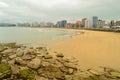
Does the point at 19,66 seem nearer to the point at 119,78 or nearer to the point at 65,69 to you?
the point at 65,69

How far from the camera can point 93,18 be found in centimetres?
19750

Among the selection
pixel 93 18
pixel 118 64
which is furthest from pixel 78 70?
pixel 93 18

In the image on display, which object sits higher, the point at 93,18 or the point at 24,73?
the point at 93,18

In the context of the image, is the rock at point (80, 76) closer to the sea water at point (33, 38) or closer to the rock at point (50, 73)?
the rock at point (50, 73)

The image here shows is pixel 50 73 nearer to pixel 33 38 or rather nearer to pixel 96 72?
pixel 96 72

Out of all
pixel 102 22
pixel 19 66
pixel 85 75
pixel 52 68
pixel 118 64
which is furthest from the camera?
pixel 102 22

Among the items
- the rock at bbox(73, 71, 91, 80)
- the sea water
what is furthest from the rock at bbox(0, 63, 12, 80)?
the sea water

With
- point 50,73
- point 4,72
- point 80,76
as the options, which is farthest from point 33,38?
point 80,76

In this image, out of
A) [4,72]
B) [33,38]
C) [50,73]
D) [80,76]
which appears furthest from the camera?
[33,38]

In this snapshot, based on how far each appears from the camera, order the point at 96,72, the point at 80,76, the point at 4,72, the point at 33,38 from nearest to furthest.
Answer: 1. the point at 4,72
2. the point at 80,76
3. the point at 96,72
4. the point at 33,38

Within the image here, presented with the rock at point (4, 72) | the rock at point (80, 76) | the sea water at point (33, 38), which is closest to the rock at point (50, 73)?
the rock at point (80, 76)

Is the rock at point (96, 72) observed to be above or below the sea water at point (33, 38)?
below

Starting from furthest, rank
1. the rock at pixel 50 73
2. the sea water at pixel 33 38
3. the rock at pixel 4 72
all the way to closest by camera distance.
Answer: the sea water at pixel 33 38, the rock at pixel 50 73, the rock at pixel 4 72

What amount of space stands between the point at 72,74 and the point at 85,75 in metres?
0.77
